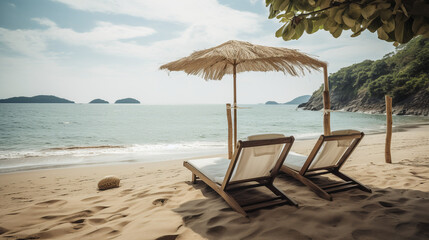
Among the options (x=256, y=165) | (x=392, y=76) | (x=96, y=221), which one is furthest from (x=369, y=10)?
(x=392, y=76)

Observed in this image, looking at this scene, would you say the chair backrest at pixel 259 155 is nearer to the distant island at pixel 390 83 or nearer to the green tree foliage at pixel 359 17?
the green tree foliage at pixel 359 17

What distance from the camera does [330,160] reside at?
3.24 m

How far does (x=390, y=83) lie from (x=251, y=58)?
46.7 m

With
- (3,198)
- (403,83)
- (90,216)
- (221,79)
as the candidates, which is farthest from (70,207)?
(403,83)

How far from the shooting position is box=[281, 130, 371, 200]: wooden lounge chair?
2909 mm

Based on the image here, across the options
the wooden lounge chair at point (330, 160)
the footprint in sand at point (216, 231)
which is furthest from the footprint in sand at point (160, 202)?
the wooden lounge chair at point (330, 160)

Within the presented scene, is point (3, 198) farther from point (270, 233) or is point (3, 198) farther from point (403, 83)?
point (403, 83)

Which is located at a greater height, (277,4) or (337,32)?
(277,4)

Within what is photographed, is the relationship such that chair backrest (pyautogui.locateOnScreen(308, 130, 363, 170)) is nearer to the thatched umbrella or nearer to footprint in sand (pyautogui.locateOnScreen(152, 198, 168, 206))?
A: the thatched umbrella

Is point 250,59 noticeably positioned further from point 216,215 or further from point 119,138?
point 119,138

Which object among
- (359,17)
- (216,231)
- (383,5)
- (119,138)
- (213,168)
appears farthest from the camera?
(119,138)

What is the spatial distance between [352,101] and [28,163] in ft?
197

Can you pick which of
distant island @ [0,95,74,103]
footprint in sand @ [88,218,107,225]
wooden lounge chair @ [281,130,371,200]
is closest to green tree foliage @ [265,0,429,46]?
wooden lounge chair @ [281,130,371,200]

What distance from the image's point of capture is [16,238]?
2.06 meters
